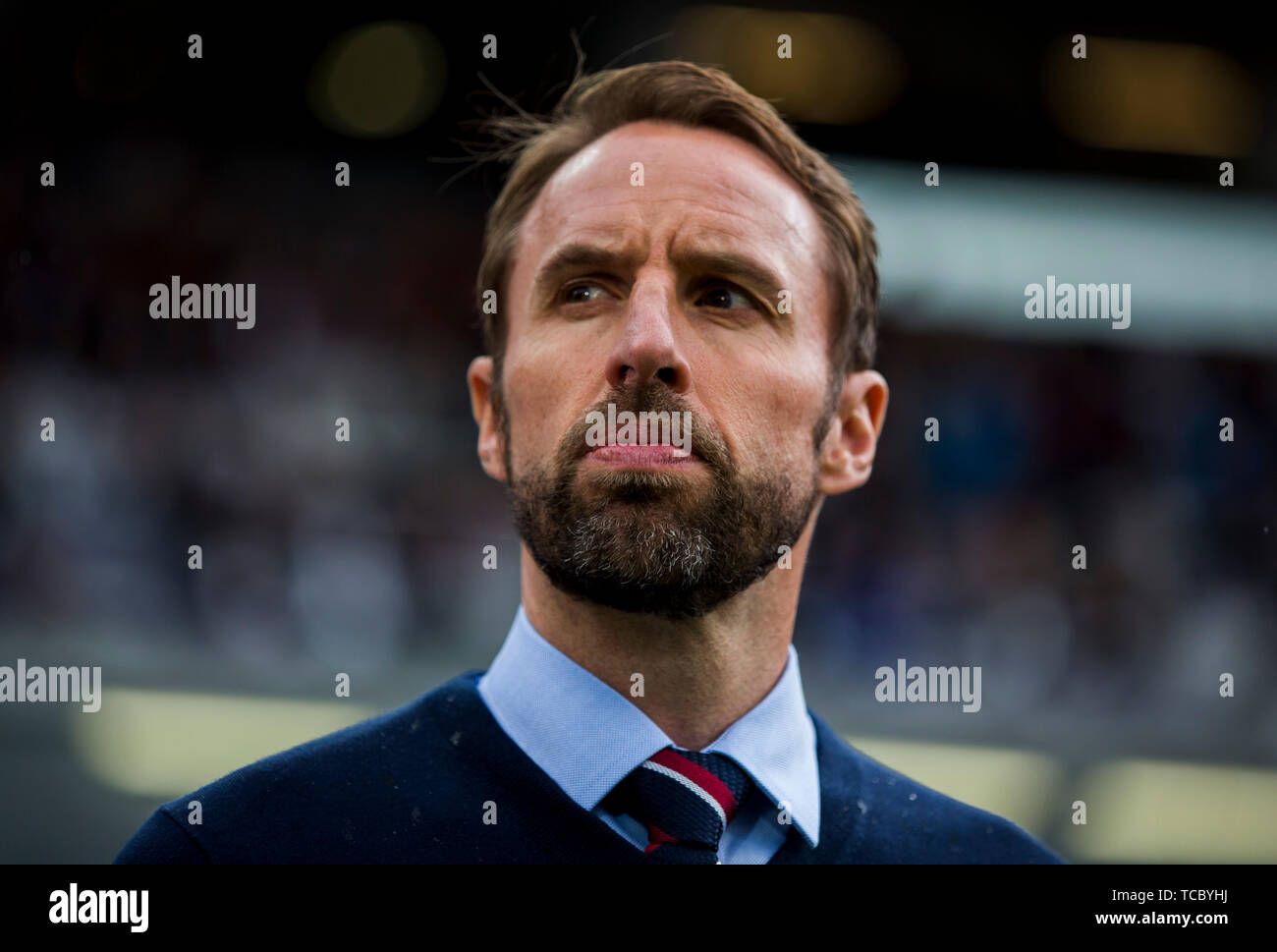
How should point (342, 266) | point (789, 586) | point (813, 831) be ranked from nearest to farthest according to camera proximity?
point (813, 831) < point (789, 586) < point (342, 266)

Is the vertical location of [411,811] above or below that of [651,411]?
below

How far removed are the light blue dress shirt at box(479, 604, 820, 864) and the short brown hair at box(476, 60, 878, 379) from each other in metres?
0.54

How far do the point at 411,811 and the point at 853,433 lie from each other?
38.3 inches

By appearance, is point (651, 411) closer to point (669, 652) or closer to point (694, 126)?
point (669, 652)

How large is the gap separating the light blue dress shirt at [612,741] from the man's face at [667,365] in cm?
15

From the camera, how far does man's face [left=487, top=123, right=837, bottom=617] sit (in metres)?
1.83

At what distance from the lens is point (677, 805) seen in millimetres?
1854

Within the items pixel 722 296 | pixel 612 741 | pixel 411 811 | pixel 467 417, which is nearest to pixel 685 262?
pixel 722 296

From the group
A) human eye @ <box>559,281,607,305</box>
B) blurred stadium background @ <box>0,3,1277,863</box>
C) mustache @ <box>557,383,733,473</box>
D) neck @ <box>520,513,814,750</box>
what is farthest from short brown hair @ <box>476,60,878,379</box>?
blurred stadium background @ <box>0,3,1277,863</box>

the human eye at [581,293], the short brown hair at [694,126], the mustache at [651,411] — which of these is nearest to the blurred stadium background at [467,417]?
the short brown hair at [694,126]

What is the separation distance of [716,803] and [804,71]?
10.8 feet

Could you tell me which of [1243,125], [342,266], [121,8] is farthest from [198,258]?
[1243,125]

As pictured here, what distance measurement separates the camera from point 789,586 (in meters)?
2.10

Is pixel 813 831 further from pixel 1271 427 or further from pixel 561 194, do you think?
pixel 1271 427
